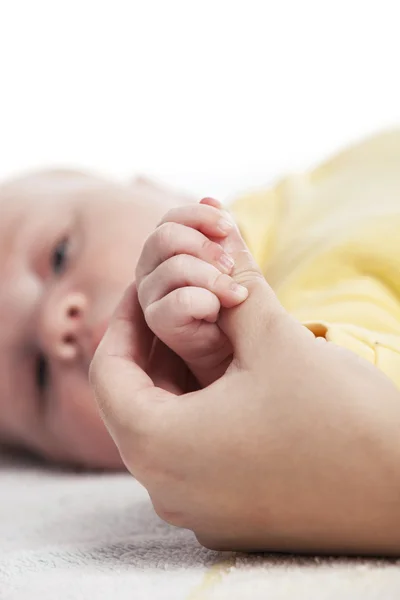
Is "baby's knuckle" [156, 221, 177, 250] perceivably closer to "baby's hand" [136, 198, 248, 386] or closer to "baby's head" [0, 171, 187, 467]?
"baby's hand" [136, 198, 248, 386]

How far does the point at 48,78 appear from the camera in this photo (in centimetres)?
217

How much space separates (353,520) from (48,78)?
1.82 metres

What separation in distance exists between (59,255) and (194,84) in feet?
3.45

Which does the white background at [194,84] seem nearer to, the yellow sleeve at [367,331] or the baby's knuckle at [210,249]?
the yellow sleeve at [367,331]

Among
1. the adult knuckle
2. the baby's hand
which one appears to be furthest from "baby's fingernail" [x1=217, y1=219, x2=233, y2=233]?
the adult knuckle

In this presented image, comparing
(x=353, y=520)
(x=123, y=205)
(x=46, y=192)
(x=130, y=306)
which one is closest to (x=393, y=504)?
(x=353, y=520)

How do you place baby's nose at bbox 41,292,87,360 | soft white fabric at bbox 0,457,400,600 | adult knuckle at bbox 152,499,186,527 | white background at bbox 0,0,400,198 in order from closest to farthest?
soft white fabric at bbox 0,457,400,600, adult knuckle at bbox 152,499,186,527, baby's nose at bbox 41,292,87,360, white background at bbox 0,0,400,198

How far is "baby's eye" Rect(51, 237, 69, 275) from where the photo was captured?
3.74ft

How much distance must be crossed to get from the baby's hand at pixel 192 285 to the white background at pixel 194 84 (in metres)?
A: 1.21

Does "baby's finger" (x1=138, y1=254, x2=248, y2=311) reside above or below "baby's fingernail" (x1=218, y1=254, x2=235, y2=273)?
below

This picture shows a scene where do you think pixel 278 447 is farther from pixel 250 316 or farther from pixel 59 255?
pixel 59 255

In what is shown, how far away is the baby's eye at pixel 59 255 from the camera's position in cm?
114

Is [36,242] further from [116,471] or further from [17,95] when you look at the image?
[17,95]

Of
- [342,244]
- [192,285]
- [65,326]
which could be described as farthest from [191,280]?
[65,326]
